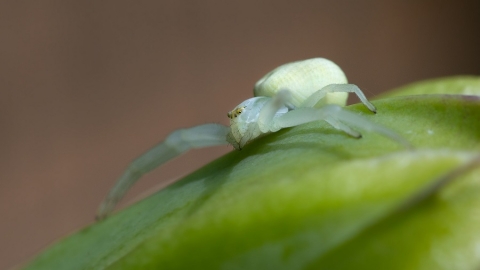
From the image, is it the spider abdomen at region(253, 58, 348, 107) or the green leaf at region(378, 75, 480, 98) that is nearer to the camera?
the green leaf at region(378, 75, 480, 98)

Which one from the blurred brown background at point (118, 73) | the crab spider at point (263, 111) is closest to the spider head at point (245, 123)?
the crab spider at point (263, 111)

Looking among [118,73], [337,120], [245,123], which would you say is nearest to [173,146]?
[245,123]

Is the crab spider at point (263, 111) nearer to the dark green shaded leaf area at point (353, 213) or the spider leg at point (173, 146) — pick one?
the spider leg at point (173, 146)

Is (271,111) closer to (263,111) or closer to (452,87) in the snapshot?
(263,111)

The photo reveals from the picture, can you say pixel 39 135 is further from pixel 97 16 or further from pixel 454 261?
pixel 454 261

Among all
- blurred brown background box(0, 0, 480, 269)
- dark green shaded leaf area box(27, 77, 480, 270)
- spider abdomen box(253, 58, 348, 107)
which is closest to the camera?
dark green shaded leaf area box(27, 77, 480, 270)

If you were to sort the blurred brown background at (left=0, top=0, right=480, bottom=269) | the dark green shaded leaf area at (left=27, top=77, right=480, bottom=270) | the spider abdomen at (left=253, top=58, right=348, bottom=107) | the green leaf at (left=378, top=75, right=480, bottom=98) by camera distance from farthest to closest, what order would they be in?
the blurred brown background at (left=0, top=0, right=480, bottom=269)
the spider abdomen at (left=253, top=58, right=348, bottom=107)
the green leaf at (left=378, top=75, right=480, bottom=98)
the dark green shaded leaf area at (left=27, top=77, right=480, bottom=270)

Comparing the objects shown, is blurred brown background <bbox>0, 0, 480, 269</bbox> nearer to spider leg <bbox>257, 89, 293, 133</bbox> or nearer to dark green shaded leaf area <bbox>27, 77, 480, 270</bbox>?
spider leg <bbox>257, 89, 293, 133</bbox>

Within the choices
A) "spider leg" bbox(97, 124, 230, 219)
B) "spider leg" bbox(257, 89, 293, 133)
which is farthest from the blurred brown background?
"spider leg" bbox(257, 89, 293, 133)
